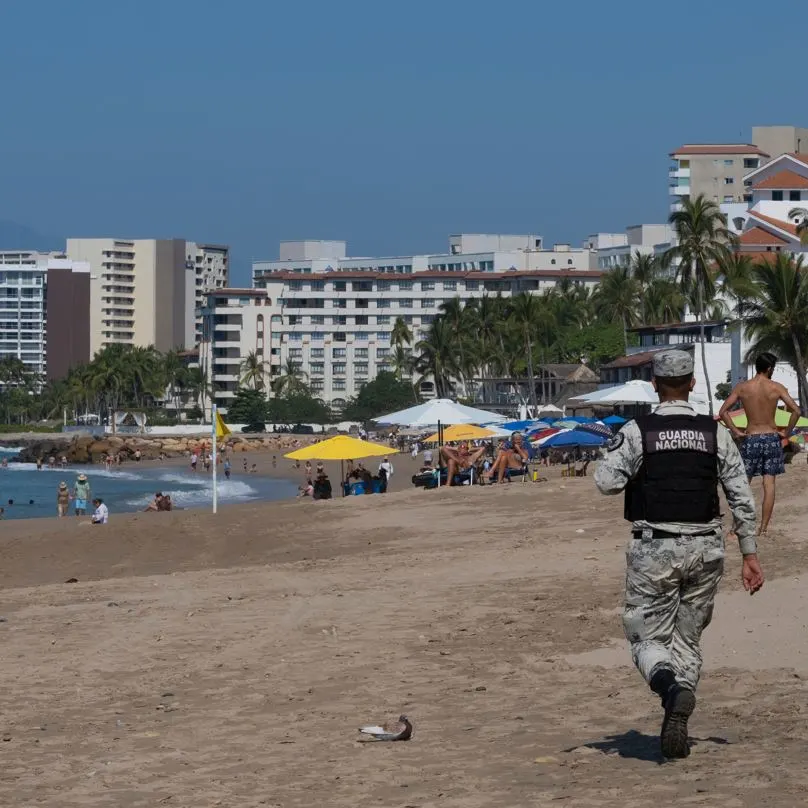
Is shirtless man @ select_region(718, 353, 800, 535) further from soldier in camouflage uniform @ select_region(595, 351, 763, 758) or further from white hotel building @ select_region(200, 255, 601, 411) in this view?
white hotel building @ select_region(200, 255, 601, 411)

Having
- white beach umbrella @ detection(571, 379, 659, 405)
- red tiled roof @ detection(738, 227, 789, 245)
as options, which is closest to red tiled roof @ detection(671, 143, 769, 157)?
red tiled roof @ detection(738, 227, 789, 245)

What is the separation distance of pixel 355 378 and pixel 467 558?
137 metres

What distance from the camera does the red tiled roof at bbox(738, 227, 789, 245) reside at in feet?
314

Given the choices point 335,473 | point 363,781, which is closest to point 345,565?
point 363,781

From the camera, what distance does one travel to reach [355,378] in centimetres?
15212

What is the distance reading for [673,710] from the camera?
596cm

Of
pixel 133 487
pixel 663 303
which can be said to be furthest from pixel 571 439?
pixel 663 303

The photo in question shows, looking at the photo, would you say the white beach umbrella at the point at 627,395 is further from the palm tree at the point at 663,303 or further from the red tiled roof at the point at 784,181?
the red tiled roof at the point at 784,181

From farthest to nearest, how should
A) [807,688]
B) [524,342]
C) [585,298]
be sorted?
[585,298]
[524,342]
[807,688]

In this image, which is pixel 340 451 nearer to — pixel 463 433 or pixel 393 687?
pixel 463 433

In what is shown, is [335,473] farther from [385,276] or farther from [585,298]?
[385,276]

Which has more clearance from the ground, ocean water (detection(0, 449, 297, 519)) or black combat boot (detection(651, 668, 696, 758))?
black combat boot (detection(651, 668, 696, 758))

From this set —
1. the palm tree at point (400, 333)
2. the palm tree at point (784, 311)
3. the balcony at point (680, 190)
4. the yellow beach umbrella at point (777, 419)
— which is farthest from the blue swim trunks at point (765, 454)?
the balcony at point (680, 190)

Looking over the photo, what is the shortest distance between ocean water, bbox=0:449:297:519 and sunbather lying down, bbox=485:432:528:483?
17448mm
